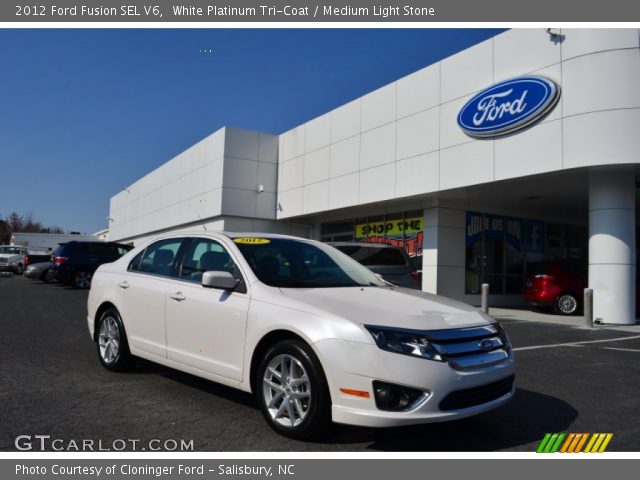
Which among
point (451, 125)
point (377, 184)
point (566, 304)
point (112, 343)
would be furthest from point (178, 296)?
point (377, 184)

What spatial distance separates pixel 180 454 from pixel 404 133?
14.3 metres

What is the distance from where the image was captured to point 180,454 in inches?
134

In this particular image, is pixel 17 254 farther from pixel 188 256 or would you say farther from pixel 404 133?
pixel 188 256

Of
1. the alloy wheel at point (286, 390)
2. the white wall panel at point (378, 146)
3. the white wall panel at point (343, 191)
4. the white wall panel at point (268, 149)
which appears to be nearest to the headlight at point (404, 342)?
the alloy wheel at point (286, 390)

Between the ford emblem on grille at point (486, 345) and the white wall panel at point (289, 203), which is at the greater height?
the white wall panel at point (289, 203)

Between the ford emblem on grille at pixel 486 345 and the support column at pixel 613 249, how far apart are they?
32.2 feet

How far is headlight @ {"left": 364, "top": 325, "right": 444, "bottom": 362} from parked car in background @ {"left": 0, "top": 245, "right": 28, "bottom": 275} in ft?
116

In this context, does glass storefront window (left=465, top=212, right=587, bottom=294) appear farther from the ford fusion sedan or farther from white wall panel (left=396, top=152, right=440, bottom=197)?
the ford fusion sedan

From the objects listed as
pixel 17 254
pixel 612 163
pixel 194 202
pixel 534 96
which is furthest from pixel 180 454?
pixel 17 254

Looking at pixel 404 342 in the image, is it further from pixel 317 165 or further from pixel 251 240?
pixel 317 165

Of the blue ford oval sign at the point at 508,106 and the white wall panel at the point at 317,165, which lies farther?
the white wall panel at the point at 317,165

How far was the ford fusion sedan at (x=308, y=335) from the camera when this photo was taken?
3.38m

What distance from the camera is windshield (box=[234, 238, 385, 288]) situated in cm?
446

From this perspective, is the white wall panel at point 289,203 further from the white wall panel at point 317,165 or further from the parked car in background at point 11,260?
the parked car in background at point 11,260
